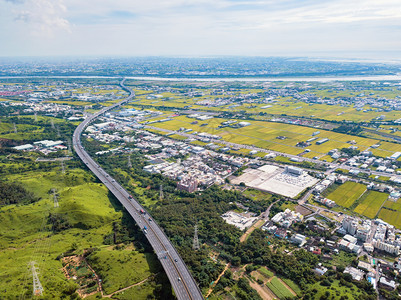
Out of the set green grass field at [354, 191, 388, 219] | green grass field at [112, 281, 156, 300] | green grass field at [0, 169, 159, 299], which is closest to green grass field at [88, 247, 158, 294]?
green grass field at [0, 169, 159, 299]

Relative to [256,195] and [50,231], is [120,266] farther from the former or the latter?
[256,195]

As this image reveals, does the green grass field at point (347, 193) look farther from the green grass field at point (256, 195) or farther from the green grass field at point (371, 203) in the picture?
the green grass field at point (256, 195)

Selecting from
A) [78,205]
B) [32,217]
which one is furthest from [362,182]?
[32,217]

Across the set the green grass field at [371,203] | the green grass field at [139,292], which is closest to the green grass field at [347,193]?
the green grass field at [371,203]

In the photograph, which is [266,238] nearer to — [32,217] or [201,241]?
[201,241]

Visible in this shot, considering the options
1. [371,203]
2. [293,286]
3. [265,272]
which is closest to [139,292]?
[265,272]

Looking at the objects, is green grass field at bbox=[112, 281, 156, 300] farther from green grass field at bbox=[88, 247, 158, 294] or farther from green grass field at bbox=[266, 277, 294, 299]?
green grass field at bbox=[266, 277, 294, 299]
